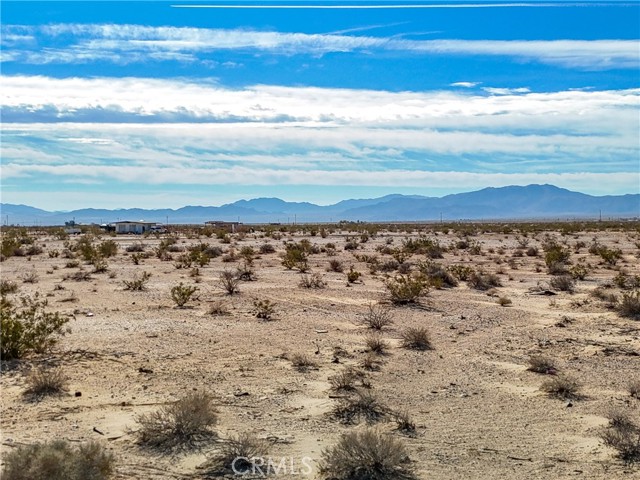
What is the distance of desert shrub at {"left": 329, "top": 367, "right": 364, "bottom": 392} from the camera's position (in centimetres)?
980

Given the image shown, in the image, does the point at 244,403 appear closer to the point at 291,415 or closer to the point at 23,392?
the point at 291,415

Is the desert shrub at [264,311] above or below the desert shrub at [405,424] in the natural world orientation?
above

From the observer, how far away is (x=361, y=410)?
28.8 feet

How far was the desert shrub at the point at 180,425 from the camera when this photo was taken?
7.62 meters

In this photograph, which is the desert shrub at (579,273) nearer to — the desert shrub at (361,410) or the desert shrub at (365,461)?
the desert shrub at (361,410)

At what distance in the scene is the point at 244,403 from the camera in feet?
30.4

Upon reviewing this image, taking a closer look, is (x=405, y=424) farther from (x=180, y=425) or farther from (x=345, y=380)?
(x=180, y=425)

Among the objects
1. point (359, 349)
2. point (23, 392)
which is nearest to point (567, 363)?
point (359, 349)

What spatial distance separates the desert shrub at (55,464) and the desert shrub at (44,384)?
311cm

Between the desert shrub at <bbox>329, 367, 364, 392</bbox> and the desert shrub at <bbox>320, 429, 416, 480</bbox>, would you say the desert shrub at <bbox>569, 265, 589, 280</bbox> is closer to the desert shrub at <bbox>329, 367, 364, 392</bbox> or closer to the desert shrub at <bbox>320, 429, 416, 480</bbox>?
the desert shrub at <bbox>329, 367, 364, 392</bbox>

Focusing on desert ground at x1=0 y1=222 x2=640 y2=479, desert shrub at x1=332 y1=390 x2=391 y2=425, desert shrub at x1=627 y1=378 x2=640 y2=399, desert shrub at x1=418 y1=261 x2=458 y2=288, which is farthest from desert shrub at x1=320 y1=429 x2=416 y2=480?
desert shrub at x1=418 y1=261 x2=458 y2=288

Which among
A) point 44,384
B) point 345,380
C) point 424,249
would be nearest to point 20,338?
point 44,384

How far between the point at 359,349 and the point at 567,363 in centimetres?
356

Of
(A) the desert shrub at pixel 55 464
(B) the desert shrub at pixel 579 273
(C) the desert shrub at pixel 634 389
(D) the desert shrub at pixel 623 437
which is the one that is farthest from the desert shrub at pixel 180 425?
(B) the desert shrub at pixel 579 273
